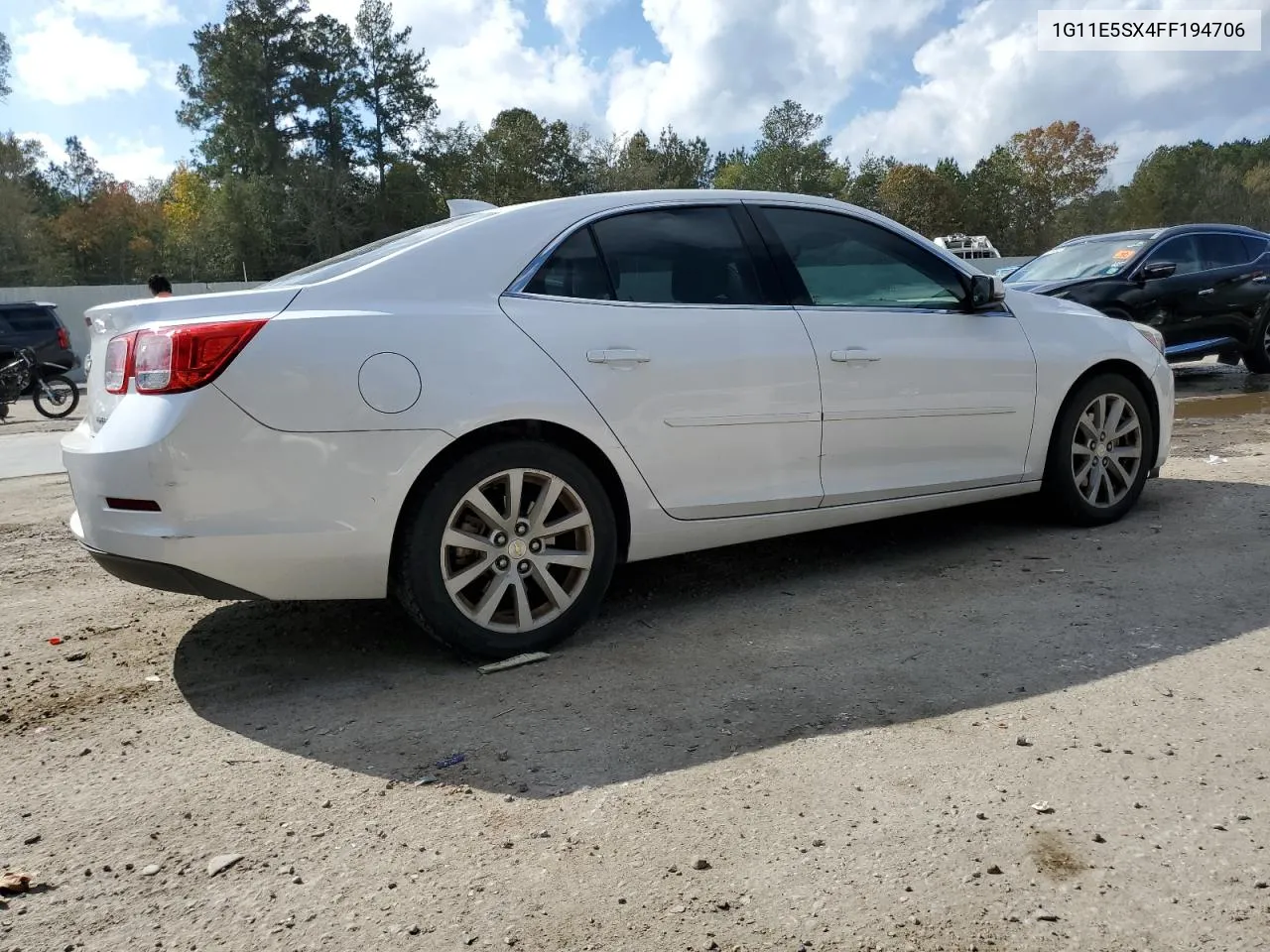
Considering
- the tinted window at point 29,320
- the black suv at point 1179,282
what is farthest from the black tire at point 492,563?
the tinted window at point 29,320

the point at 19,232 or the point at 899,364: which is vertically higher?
the point at 19,232

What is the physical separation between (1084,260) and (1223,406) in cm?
218

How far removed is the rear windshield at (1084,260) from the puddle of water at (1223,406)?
5.14ft

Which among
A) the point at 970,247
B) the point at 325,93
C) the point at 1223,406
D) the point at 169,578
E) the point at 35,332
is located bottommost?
the point at 1223,406

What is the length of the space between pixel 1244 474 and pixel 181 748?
20.5 feet

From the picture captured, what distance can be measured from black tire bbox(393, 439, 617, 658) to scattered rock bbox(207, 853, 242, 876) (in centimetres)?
115

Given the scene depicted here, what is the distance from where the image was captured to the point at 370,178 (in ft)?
192

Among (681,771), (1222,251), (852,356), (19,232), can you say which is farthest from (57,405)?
(19,232)

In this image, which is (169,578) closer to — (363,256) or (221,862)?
(221,862)

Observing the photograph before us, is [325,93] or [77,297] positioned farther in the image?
[325,93]

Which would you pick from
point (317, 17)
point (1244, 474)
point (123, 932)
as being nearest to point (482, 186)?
point (317, 17)

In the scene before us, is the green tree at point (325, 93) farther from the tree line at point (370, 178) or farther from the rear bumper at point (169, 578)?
the rear bumper at point (169, 578)

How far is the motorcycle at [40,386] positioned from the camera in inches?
587

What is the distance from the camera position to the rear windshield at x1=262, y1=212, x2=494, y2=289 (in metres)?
3.61
